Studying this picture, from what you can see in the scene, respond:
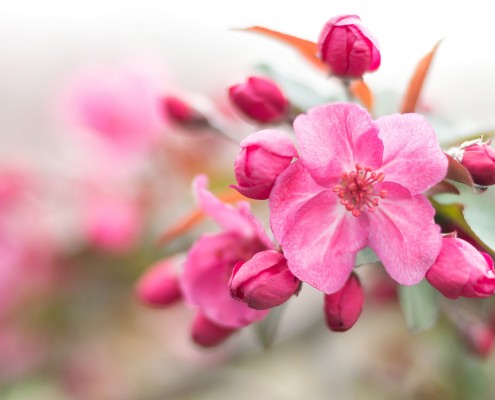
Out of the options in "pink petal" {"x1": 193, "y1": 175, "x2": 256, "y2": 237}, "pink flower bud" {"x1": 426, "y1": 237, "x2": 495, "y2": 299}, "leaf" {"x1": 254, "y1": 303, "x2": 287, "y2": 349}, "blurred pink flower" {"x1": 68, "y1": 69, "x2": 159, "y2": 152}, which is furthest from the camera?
"blurred pink flower" {"x1": 68, "y1": 69, "x2": 159, "y2": 152}

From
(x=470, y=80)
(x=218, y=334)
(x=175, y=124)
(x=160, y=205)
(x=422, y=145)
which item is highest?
(x=422, y=145)

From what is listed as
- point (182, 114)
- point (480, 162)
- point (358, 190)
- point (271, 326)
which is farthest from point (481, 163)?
point (182, 114)

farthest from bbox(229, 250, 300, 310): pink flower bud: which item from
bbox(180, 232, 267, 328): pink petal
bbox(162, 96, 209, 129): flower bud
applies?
bbox(162, 96, 209, 129): flower bud

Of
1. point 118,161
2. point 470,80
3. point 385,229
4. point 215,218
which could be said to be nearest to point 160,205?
point 118,161

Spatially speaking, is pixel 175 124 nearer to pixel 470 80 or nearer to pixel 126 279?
pixel 126 279

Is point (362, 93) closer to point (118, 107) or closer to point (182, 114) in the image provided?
point (182, 114)

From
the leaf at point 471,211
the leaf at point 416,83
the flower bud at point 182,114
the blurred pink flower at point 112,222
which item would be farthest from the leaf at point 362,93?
the blurred pink flower at point 112,222

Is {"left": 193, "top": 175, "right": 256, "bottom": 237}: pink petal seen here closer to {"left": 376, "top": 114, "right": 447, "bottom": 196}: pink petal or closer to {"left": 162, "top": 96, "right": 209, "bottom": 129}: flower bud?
{"left": 376, "top": 114, "right": 447, "bottom": 196}: pink petal
